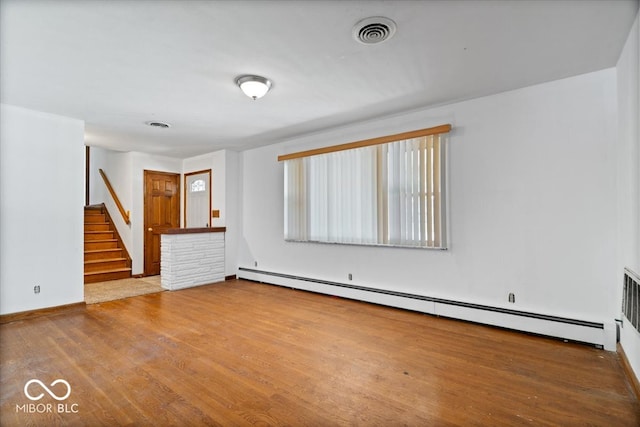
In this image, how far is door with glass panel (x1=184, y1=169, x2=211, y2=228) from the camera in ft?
22.4

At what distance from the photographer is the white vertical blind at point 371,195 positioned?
3.82 m

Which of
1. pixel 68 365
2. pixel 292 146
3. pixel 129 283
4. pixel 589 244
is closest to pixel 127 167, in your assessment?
pixel 129 283

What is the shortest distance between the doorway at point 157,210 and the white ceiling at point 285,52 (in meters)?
2.82

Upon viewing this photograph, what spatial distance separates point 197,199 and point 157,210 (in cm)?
89

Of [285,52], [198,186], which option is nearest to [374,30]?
[285,52]

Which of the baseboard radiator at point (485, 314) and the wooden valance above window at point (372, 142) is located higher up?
the wooden valance above window at point (372, 142)

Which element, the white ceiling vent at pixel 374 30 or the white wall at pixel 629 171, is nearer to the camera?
the white ceiling vent at pixel 374 30

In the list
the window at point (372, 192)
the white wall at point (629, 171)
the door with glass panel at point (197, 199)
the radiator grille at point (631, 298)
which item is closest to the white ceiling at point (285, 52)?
the white wall at point (629, 171)

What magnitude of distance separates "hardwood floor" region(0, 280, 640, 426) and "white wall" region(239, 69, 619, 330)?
0.51 metres

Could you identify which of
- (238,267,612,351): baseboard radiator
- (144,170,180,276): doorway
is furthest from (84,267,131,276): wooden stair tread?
(238,267,612,351): baseboard radiator

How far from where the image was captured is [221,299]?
474 cm

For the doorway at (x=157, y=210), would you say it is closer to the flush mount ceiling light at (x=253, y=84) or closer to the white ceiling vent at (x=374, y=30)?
the flush mount ceiling light at (x=253, y=84)

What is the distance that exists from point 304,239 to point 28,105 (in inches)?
160

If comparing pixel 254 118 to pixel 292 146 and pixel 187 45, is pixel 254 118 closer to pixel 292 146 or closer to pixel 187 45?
pixel 292 146
